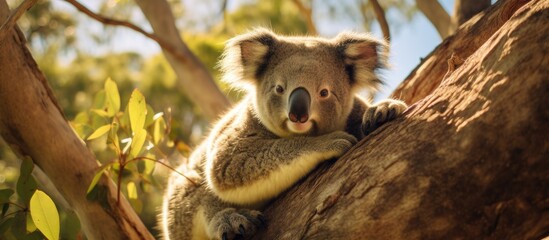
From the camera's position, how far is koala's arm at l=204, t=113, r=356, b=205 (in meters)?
2.66

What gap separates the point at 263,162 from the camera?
2.88 meters

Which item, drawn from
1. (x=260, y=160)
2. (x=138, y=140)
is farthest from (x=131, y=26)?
(x=260, y=160)

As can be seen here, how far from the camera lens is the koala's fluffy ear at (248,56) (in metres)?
3.34

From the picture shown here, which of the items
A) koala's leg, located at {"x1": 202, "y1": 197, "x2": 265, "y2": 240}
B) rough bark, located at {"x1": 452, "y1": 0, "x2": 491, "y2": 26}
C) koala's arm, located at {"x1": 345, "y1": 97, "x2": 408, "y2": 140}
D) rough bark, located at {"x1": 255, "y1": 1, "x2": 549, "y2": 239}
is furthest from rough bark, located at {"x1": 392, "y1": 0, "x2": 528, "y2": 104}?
koala's leg, located at {"x1": 202, "y1": 197, "x2": 265, "y2": 240}

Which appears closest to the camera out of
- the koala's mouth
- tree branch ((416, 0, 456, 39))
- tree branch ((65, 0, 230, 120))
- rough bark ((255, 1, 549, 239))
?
rough bark ((255, 1, 549, 239))

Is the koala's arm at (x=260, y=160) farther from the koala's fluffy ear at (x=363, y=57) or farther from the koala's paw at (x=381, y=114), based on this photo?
the koala's fluffy ear at (x=363, y=57)

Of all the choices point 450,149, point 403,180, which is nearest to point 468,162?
point 450,149

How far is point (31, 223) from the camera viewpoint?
3051 mm

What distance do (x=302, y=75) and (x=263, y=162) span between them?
50 centimetres

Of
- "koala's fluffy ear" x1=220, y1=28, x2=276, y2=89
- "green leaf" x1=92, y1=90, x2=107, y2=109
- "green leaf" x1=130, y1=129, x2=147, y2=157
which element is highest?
"green leaf" x1=92, y1=90, x2=107, y2=109

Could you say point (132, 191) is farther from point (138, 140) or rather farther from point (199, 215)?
point (138, 140)

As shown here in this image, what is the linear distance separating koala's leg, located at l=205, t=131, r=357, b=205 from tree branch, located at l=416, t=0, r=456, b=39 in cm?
199

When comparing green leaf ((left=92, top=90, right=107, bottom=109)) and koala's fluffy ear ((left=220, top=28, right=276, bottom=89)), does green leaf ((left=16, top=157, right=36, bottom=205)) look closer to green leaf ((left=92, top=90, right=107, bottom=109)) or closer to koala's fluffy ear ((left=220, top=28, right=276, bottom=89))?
green leaf ((left=92, top=90, right=107, bottom=109))

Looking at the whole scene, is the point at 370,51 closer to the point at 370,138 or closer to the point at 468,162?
the point at 370,138
